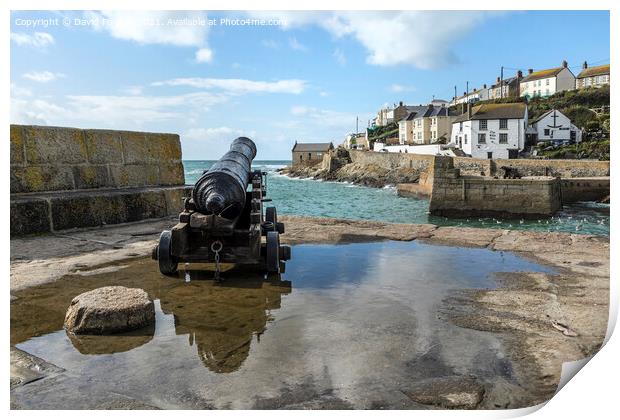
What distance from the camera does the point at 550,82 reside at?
85.1 metres

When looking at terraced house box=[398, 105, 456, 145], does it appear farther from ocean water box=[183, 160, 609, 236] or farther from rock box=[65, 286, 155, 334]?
rock box=[65, 286, 155, 334]

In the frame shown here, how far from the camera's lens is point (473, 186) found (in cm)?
2883

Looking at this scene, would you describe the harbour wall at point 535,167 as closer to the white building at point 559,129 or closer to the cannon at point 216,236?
the white building at point 559,129

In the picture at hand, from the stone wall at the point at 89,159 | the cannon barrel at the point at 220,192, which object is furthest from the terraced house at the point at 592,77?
the cannon barrel at the point at 220,192

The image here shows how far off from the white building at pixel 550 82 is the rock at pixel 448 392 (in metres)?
91.0

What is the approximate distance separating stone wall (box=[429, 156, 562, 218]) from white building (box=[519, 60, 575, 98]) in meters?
63.5

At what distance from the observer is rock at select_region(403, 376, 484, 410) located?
2.75m

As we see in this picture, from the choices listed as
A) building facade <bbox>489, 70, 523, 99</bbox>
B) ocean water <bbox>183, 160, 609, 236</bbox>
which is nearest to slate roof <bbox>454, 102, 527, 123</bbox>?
ocean water <bbox>183, 160, 609, 236</bbox>

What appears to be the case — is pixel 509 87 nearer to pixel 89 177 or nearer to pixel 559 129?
pixel 559 129

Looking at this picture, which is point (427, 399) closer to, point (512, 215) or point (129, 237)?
point (129, 237)

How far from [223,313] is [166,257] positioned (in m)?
1.45

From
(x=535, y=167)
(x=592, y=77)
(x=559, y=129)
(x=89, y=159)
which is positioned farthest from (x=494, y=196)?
(x=592, y=77)

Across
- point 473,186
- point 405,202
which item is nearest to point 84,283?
point 473,186

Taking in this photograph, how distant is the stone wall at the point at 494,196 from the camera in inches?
1103
